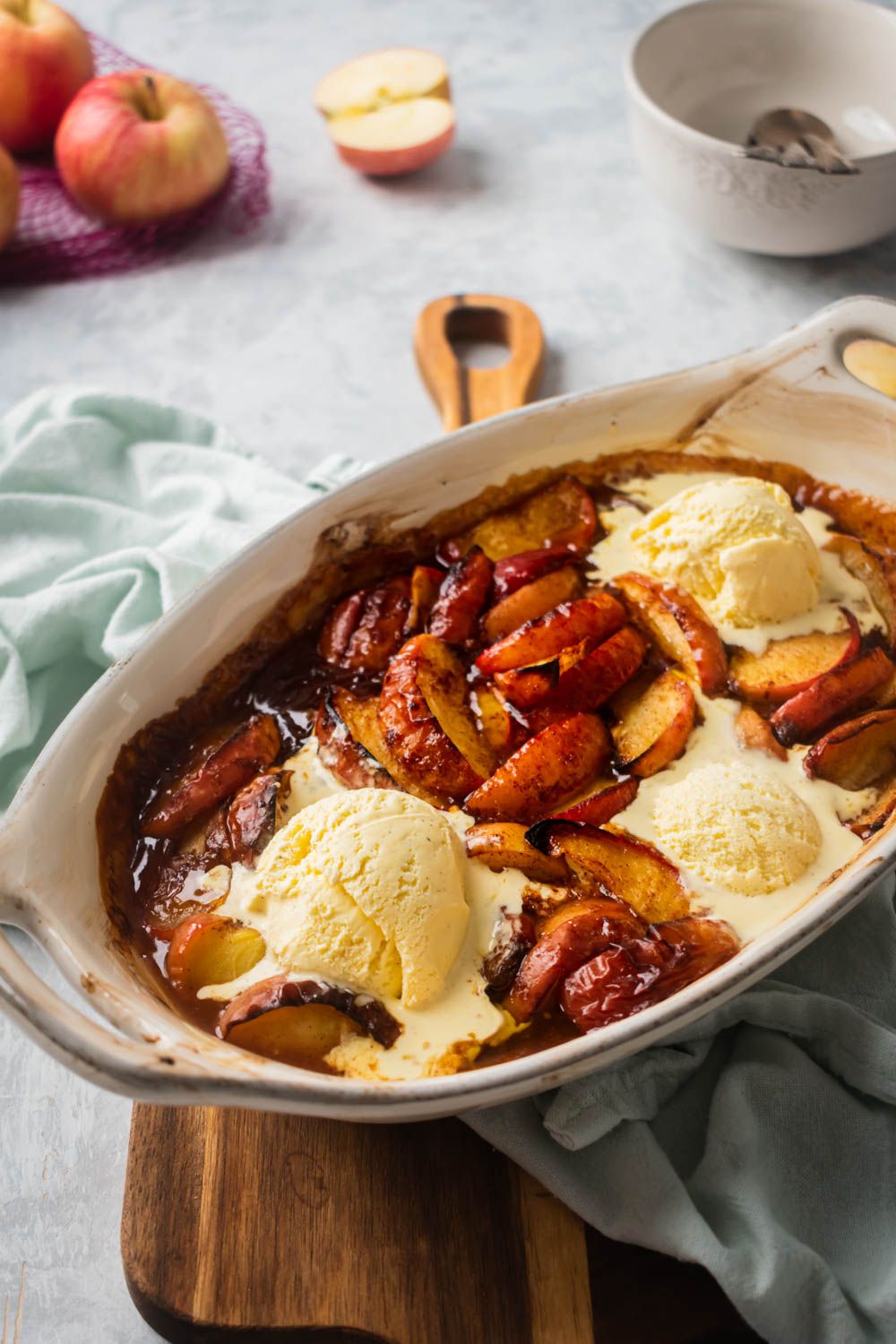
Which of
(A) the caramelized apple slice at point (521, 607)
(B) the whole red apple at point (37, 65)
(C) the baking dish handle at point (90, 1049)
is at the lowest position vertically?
(A) the caramelized apple slice at point (521, 607)

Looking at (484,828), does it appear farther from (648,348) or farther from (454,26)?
(454,26)

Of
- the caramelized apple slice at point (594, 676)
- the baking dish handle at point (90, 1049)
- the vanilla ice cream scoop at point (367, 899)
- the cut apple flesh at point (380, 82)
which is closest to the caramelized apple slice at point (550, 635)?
the caramelized apple slice at point (594, 676)

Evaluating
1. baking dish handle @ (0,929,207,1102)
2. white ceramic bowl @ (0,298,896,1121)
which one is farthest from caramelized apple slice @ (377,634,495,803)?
baking dish handle @ (0,929,207,1102)

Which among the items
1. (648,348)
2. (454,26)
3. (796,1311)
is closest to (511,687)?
(796,1311)

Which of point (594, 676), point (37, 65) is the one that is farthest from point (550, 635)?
point (37, 65)

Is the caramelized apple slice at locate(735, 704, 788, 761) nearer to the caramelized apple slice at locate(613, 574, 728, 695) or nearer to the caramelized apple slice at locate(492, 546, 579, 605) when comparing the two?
the caramelized apple slice at locate(613, 574, 728, 695)

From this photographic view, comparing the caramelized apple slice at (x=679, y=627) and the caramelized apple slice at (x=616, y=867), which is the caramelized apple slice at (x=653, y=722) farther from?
the caramelized apple slice at (x=616, y=867)

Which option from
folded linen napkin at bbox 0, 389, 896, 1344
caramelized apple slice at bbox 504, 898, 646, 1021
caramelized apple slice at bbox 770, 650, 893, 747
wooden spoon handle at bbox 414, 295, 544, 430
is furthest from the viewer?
wooden spoon handle at bbox 414, 295, 544, 430
